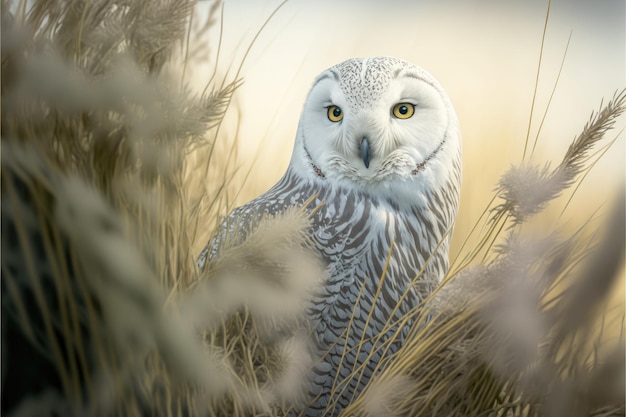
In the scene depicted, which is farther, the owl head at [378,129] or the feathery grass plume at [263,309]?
the owl head at [378,129]

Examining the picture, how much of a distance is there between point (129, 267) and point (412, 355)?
1.06ft

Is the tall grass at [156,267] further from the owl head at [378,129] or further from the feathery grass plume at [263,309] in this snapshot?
the owl head at [378,129]

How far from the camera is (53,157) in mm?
500

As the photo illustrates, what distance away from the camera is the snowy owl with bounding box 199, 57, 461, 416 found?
708 mm

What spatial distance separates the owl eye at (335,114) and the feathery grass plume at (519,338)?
22 cm

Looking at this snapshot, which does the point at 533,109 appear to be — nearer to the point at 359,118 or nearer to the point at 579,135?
the point at 579,135

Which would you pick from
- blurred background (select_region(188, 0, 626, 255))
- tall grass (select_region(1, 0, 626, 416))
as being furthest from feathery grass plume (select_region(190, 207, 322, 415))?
blurred background (select_region(188, 0, 626, 255))

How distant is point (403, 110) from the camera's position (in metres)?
0.75

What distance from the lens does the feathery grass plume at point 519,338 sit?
0.61 metres

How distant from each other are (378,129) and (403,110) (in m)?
0.05

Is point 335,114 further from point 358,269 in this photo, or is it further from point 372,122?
point 358,269

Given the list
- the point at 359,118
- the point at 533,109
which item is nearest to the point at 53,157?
the point at 359,118

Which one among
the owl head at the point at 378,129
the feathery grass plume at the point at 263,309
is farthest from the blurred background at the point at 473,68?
the feathery grass plume at the point at 263,309

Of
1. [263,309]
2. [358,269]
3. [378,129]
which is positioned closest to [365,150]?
[378,129]
